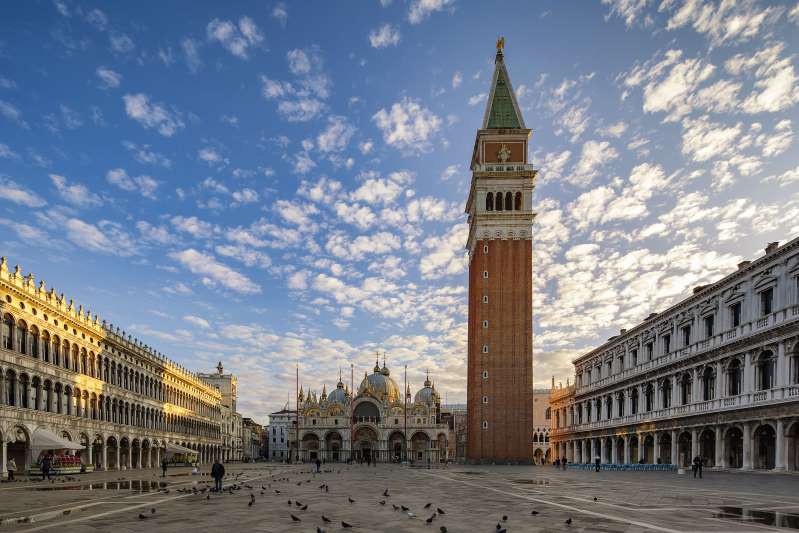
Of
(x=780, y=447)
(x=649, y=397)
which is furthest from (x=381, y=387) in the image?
(x=780, y=447)

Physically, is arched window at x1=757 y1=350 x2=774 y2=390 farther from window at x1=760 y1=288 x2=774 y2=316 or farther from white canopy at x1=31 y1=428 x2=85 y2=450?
white canopy at x1=31 y1=428 x2=85 y2=450

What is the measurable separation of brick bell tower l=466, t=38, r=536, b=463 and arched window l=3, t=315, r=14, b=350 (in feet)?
150

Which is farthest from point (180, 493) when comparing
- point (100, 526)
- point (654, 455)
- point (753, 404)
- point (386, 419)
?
point (386, 419)

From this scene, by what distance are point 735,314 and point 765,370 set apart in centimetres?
539

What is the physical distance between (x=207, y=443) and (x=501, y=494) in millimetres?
75941

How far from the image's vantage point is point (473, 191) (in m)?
73.1

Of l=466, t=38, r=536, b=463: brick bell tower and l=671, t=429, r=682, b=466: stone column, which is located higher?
l=466, t=38, r=536, b=463: brick bell tower

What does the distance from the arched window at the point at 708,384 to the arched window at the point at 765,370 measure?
5409 mm

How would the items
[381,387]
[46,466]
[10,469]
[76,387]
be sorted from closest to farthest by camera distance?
1. [46,466]
2. [10,469]
3. [76,387]
4. [381,387]

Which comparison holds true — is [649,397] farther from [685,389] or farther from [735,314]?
[735,314]

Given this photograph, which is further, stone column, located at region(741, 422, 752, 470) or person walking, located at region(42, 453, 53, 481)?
stone column, located at region(741, 422, 752, 470)

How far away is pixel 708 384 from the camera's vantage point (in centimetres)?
4162

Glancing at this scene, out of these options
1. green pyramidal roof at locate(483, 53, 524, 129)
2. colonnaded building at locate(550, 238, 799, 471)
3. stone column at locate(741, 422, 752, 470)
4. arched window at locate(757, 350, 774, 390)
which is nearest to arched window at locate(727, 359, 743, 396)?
colonnaded building at locate(550, 238, 799, 471)

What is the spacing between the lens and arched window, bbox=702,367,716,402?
4072 cm
